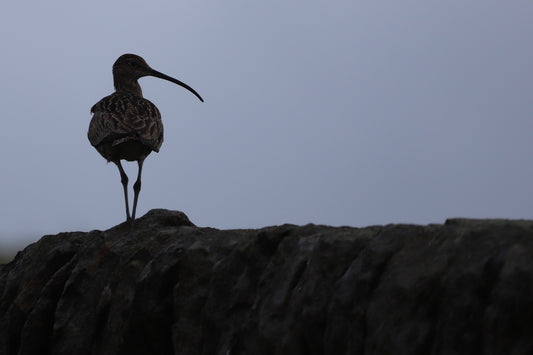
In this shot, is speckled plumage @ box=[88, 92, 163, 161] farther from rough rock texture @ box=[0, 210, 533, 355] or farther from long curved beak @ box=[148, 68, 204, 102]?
long curved beak @ box=[148, 68, 204, 102]

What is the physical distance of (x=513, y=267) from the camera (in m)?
3.52

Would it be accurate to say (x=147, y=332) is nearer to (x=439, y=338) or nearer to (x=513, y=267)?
(x=439, y=338)

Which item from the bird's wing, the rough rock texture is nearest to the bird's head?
the bird's wing

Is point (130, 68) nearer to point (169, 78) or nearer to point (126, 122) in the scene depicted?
point (169, 78)

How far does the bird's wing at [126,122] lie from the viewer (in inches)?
351

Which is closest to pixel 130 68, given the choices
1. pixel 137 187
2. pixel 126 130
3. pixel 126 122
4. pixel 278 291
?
pixel 126 122

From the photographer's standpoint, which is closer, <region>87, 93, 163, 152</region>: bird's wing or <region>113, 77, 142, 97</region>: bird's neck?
<region>87, 93, 163, 152</region>: bird's wing

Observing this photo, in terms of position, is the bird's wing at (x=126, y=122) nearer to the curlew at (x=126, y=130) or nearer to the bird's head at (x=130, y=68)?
the curlew at (x=126, y=130)

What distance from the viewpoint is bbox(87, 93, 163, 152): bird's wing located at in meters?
8.91

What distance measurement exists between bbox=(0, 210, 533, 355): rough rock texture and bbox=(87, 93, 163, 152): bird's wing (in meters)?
1.48

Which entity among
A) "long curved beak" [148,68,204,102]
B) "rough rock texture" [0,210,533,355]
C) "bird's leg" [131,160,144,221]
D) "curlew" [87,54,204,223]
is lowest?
"rough rock texture" [0,210,533,355]

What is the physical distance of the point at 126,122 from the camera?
905cm

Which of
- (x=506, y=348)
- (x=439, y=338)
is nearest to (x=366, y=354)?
(x=439, y=338)

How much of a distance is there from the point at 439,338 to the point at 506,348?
1.19 ft
